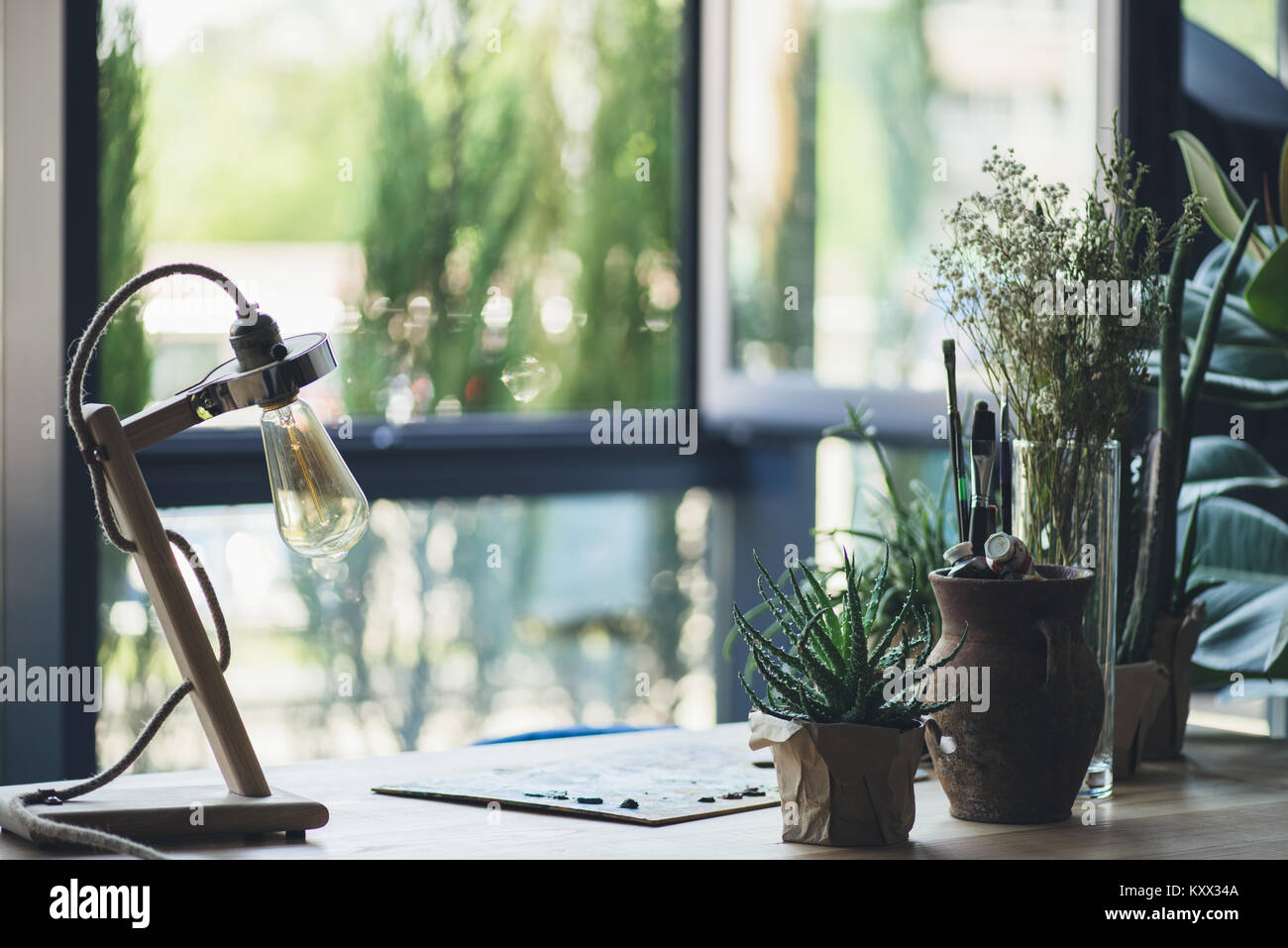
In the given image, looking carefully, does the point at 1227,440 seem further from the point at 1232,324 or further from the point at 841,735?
the point at 841,735

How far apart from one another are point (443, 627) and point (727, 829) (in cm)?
217

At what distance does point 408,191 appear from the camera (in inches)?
128

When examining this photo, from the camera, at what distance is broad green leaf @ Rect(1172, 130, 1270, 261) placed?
5.44ft

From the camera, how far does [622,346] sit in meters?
3.57

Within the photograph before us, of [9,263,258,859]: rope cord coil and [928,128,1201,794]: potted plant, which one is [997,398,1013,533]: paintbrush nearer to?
[928,128,1201,794]: potted plant

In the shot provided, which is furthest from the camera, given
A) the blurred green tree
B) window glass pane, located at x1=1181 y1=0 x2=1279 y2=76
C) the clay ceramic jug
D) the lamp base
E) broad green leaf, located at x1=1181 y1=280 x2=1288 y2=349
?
the blurred green tree

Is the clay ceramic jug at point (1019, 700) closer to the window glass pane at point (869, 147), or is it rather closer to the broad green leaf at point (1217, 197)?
the broad green leaf at point (1217, 197)

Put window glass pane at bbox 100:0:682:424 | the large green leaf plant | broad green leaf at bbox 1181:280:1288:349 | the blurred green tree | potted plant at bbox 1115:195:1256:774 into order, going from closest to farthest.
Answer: potted plant at bbox 1115:195:1256:774, the large green leaf plant, broad green leaf at bbox 1181:280:1288:349, the blurred green tree, window glass pane at bbox 100:0:682:424

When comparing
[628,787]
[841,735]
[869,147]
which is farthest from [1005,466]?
[869,147]

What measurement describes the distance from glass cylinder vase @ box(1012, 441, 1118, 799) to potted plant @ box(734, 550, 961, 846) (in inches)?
9.5

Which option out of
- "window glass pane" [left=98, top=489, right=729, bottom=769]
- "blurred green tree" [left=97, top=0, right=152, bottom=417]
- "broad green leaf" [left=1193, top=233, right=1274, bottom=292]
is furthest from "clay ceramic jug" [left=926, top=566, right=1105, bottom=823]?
"blurred green tree" [left=97, top=0, right=152, bottom=417]

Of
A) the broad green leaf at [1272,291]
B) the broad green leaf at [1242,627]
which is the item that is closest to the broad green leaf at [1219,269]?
the broad green leaf at [1272,291]
